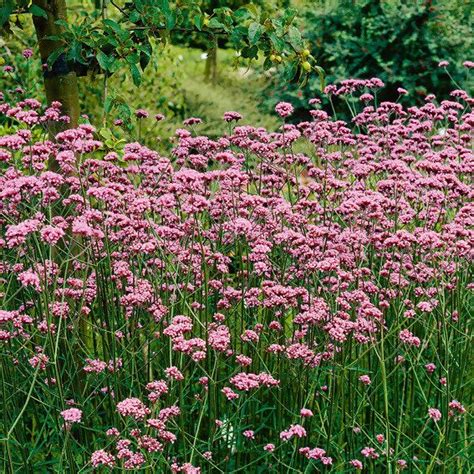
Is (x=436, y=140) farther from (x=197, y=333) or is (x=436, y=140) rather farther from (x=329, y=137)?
(x=197, y=333)

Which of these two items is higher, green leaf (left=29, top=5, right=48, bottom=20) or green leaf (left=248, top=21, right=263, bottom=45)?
green leaf (left=29, top=5, right=48, bottom=20)

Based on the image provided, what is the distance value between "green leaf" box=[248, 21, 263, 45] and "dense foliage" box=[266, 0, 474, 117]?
7332 millimetres

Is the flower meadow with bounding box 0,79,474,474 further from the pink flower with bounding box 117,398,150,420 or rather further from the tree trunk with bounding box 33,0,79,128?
the tree trunk with bounding box 33,0,79,128

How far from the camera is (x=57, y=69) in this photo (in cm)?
448

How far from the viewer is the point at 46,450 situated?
3617 millimetres

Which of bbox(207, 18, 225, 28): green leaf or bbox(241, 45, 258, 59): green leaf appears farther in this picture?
bbox(241, 45, 258, 59): green leaf

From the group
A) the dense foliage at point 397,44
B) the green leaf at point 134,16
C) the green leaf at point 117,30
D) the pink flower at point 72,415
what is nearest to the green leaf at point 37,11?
the green leaf at point 117,30

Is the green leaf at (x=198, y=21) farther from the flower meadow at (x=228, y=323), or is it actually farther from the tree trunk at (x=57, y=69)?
the tree trunk at (x=57, y=69)

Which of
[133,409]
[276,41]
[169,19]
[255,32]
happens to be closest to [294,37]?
[276,41]

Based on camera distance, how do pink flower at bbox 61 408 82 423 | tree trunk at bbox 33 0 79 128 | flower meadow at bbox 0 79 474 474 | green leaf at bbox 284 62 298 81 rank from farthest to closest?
1. tree trunk at bbox 33 0 79 128
2. green leaf at bbox 284 62 298 81
3. flower meadow at bbox 0 79 474 474
4. pink flower at bbox 61 408 82 423

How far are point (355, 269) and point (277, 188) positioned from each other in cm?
82

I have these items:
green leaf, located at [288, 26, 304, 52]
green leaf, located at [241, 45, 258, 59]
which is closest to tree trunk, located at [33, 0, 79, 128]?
green leaf, located at [241, 45, 258, 59]

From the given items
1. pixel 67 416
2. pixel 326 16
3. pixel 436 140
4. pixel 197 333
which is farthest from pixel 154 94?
pixel 67 416

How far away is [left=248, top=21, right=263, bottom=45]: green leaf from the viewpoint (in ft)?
12.9
